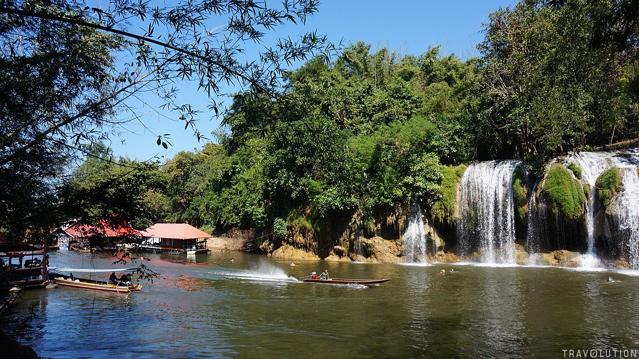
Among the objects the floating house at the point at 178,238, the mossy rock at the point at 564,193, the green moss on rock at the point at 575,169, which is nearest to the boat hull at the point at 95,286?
the mossy rock at the point at 564,193

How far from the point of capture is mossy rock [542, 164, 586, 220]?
89.7 ft

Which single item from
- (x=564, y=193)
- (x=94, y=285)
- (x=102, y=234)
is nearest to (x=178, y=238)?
(x=94, y=285)

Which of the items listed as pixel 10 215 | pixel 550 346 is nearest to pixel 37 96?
pixel 10 215

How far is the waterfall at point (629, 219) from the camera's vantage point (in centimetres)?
2575

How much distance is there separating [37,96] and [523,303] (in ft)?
56.1

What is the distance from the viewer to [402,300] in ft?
64.2

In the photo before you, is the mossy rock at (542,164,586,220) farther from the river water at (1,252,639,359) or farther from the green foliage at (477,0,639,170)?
Result: the river water at (1,252,639,359)

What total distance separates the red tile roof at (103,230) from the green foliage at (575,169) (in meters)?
26.9

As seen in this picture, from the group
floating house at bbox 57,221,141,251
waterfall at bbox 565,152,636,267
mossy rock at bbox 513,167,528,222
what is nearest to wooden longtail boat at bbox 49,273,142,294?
floating house at bbox 57,221,141,251

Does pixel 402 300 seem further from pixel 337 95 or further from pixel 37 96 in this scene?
pixel 337 95

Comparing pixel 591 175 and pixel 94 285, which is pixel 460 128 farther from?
pixel 94 285

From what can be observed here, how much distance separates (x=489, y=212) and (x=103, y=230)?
2765 centimetres

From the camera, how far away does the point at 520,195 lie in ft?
98.2

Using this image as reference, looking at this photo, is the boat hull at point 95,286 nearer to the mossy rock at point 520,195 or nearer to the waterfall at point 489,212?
the waterfall at point 489,212
